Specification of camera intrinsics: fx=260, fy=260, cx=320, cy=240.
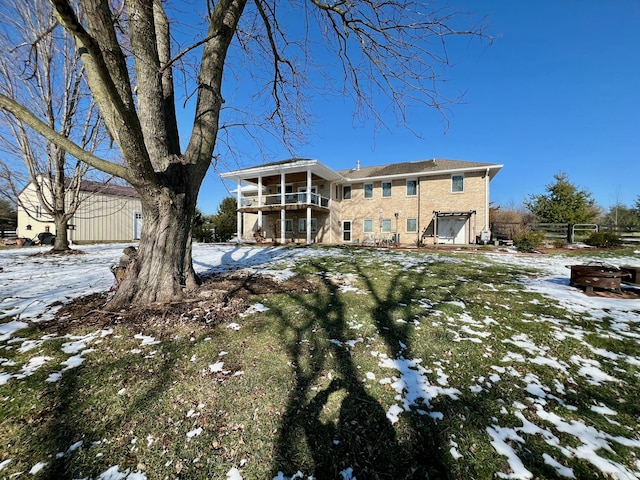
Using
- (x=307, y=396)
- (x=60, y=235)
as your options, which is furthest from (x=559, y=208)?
(x=60, y=235)

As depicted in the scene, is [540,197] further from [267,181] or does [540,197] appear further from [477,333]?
[477,333]

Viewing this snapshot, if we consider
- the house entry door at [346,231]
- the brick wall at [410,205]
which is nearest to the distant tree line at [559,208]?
the brick wall at [410,205]

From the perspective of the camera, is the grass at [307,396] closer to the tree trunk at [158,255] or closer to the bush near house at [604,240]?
the tree trunk at [158,255]

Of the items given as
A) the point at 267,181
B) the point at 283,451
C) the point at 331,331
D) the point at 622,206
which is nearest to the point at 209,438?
the point at 283,451

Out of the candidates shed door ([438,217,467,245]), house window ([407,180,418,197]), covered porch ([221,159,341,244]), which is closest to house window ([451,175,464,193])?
shed door ([438,217,467,245])

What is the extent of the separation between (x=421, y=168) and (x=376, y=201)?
4143 mm

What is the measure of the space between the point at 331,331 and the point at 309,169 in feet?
50.1

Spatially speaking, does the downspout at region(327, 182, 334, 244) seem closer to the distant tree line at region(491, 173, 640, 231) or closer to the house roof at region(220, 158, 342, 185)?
the house roof at region(220, 158, 342, 185)

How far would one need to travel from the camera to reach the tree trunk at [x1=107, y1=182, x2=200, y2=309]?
13.0ft

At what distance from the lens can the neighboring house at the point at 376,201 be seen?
17953 millimetres

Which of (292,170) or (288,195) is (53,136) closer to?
(292,170)

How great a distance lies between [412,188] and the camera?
65.3 ft

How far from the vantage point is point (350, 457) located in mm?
1761

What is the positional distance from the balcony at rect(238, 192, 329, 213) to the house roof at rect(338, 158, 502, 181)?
11.4 ft
